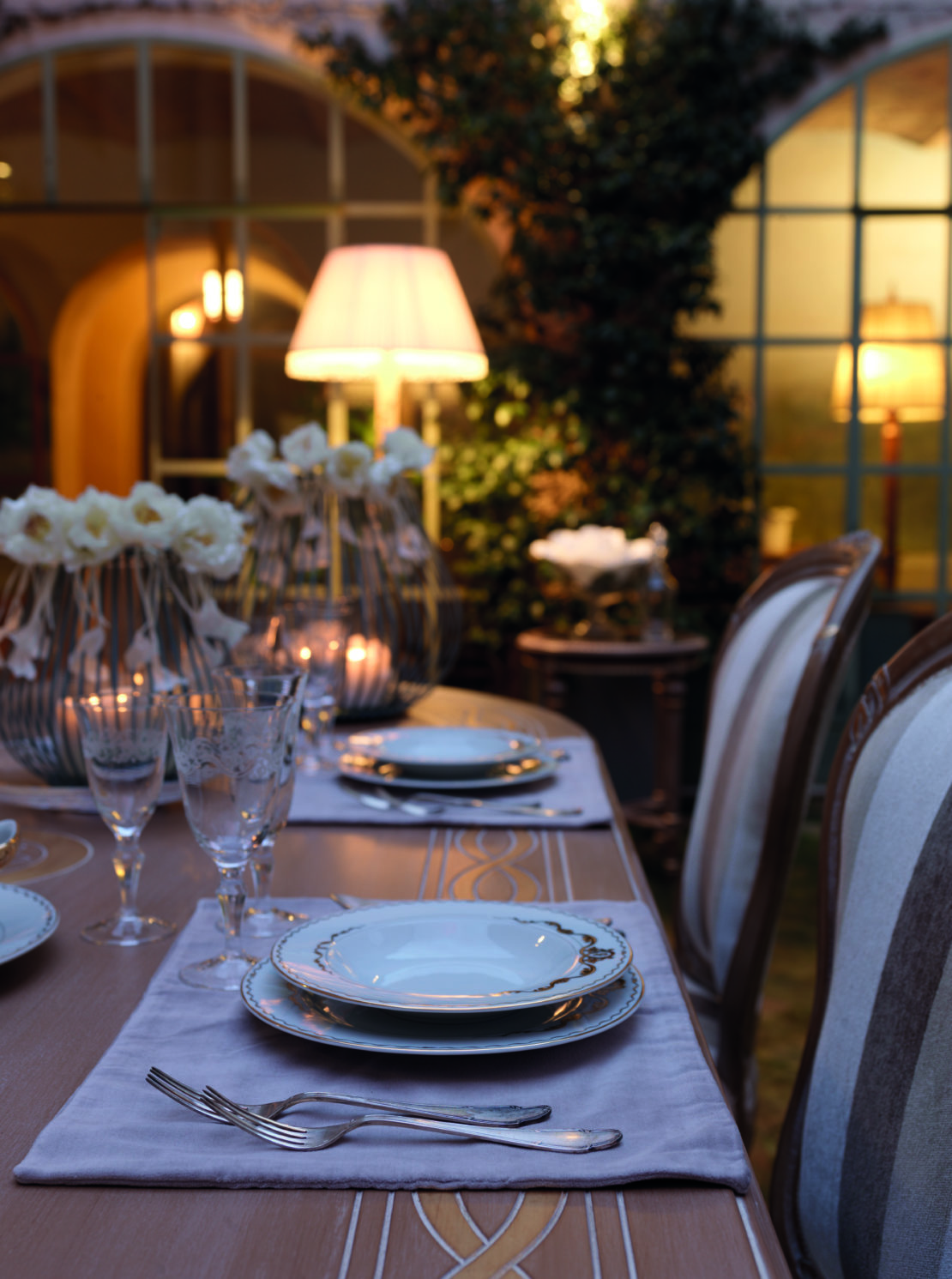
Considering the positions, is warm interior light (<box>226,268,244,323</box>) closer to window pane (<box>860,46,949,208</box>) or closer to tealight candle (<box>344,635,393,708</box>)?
window pane (<box>860,46,949,208</box>)

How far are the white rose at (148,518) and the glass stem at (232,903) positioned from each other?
1.40 ft

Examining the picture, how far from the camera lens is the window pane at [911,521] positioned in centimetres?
404

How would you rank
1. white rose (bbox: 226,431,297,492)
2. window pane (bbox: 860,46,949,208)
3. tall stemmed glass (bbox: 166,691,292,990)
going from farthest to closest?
window pane (bbox: 860,46,949,208) → white rose (bbox: 226,431,297,492) → tall stemmed glass (bbox: 166,691,292,990)

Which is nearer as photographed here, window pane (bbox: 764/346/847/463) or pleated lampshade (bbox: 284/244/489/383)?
pleated lampshade (bbox: 284/244/489/383)

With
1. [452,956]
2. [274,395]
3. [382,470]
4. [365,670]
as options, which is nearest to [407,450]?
[382,470]

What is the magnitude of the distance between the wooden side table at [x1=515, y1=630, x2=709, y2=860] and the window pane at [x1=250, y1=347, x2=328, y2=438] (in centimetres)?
126

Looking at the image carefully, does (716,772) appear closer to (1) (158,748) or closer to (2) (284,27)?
(1) (158,748)

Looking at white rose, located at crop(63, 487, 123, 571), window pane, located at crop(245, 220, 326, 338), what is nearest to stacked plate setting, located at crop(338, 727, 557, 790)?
white rose, located at crop(63, 487, 123, 571)

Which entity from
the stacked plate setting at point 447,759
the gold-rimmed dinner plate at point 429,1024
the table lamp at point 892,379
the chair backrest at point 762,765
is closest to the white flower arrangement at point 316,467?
the stacked plate setting at point 447,759

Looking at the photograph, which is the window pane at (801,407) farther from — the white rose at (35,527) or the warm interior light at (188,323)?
the white rose at (35,527)

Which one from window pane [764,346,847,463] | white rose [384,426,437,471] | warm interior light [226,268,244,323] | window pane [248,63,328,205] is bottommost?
white rose [384,426,437,471]

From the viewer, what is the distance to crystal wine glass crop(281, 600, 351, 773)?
1.14 m

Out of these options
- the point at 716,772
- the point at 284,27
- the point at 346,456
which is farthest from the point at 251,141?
the point at 716,772

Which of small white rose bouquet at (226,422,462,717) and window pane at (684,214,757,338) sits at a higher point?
window pane at (684,214,757,338)
